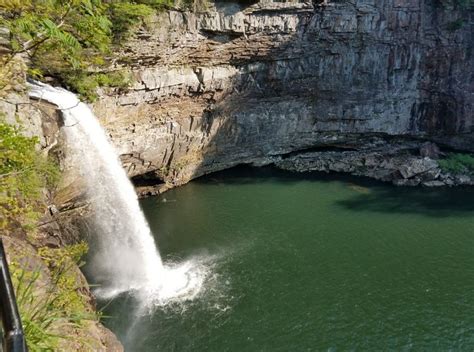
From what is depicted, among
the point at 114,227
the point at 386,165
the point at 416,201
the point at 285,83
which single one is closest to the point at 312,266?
the point at 114,227

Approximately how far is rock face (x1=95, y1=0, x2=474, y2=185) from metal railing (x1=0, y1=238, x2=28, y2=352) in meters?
14.2

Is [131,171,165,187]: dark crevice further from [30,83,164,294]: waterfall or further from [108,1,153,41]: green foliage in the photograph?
[108,1,153,41]: green foliage

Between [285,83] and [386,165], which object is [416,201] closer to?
[386,165]

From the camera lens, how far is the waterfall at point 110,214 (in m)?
12.7

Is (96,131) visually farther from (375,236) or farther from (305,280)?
(375,236)

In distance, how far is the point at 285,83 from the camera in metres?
20.3

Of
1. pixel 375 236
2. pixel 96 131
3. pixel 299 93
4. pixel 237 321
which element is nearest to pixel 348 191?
pixel 375 236

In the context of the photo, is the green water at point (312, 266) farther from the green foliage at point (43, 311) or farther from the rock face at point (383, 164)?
the green foliage at point (43, 311)

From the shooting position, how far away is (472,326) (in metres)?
11.4

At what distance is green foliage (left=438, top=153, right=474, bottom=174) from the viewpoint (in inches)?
831

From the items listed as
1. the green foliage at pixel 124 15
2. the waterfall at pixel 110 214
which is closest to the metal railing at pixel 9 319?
the waterfall at pixel 110 214

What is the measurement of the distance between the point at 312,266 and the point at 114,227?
22.8 feet

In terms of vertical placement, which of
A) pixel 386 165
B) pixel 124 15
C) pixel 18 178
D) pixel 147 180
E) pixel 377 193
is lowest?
pixel 377 193

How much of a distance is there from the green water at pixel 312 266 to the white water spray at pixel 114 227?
0.73m
